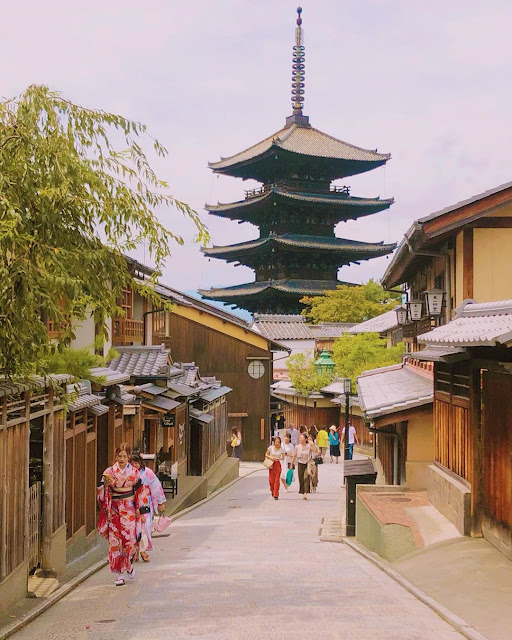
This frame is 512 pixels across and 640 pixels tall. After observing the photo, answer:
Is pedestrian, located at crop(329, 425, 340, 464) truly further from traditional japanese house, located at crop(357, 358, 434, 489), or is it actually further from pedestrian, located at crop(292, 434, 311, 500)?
traditional japanese house, located at crop(357, 358, 434, 489)

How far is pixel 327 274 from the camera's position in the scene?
51.7m

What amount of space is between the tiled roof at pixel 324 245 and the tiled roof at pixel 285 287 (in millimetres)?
2156

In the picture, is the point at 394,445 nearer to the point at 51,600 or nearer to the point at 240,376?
the point at 51,600

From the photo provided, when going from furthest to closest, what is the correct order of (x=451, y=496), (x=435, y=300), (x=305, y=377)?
(x=305, y=377) → (x=435, y=300) → (x=451, y=496)

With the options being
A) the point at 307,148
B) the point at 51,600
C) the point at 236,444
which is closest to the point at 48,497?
the point at 51,600

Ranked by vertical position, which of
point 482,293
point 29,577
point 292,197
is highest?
point 292,197

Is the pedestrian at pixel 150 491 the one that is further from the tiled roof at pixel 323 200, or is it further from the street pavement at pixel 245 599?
the tiled roof at pixel 323 200

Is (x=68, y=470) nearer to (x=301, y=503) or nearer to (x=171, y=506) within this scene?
(x=171, y=506)

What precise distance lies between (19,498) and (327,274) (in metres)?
44.2

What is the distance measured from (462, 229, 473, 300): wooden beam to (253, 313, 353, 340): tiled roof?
29581 millimetres

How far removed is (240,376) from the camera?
35781 millimetres

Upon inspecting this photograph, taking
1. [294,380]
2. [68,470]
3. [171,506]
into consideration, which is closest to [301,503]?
[171,506]

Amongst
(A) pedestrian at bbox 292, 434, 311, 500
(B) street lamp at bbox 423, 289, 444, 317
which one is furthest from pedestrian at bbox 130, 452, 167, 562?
(A) pedestrian at bbox 292, 434, 311, 500

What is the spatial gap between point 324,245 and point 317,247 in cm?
70
